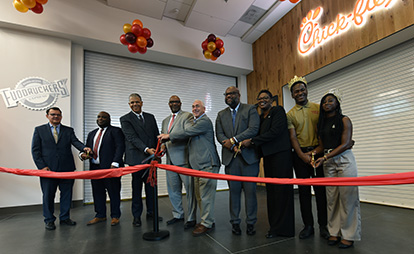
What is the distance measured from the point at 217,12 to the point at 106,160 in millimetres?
3948

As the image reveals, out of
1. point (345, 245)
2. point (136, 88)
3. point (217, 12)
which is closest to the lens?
point (345, 245)

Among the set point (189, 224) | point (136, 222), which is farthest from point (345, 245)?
point (136, 222)

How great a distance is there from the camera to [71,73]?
14.7ft

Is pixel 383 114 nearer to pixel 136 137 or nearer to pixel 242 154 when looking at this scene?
pixel 242 154

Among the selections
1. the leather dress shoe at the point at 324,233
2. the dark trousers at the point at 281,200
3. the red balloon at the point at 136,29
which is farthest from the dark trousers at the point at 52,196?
the leather dress shoe at the point at 324,233

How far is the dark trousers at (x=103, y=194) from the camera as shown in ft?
9.48

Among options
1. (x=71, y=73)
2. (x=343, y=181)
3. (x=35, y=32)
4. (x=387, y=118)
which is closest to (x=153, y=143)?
(x=343, y=181)

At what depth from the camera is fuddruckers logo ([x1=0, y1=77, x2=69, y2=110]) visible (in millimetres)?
3836

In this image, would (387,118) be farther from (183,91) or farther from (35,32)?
(35,32)

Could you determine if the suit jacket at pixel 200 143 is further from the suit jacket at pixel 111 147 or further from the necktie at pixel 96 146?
the necktie at pixel 96 146

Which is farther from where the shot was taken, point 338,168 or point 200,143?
point 200,143

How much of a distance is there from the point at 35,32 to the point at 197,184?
4.27m

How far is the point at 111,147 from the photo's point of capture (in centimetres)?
299

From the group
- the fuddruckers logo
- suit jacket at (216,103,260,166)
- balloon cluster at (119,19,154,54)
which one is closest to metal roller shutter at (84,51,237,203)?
the fuddruckers logo
